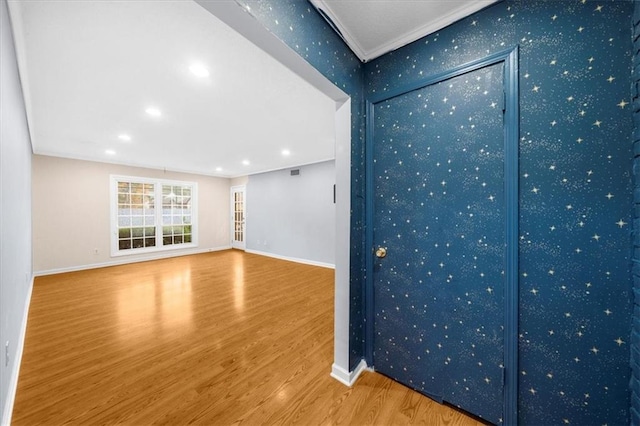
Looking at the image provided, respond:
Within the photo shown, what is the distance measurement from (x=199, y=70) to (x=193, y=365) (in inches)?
97.0

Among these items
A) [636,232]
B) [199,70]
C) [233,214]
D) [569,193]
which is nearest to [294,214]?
[233,214]

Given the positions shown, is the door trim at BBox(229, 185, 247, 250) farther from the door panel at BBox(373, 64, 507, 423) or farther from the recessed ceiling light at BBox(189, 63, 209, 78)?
the door panel at BBox(373, 64, 507, 423)

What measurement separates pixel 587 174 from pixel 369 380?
1800mm

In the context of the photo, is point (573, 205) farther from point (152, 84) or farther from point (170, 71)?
point (152, 84)

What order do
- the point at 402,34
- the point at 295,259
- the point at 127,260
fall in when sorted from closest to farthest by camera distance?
the point at 402,34 → the point at 127,260 → the point at 295,259

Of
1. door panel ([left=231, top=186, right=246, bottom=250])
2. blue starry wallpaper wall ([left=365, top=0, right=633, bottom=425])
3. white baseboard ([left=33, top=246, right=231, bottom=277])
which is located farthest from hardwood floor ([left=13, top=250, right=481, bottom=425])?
door panel ([left=231, top=186, right=246, bottom=250])

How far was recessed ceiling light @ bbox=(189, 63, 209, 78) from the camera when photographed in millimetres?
1828

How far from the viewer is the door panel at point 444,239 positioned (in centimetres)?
126

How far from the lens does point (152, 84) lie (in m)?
2.09

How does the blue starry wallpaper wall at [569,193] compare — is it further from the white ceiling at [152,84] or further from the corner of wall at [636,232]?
the white ceiling at [152,84]

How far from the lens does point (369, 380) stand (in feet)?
5.51

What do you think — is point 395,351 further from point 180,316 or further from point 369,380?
point 180,316

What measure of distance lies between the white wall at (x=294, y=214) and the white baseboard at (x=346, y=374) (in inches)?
132

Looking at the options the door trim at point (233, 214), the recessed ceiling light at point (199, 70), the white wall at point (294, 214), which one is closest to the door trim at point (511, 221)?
the recessed ceiling light at point (199, 70)
